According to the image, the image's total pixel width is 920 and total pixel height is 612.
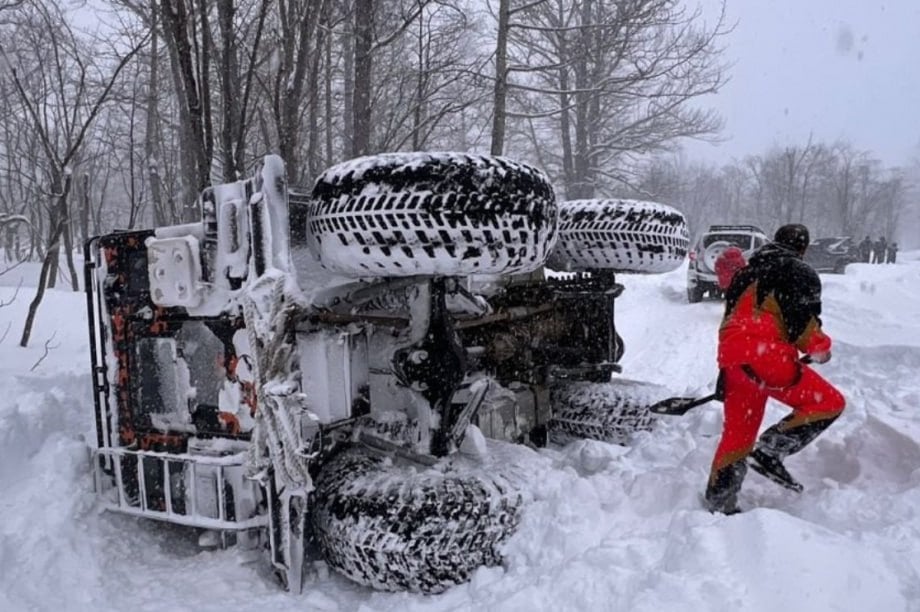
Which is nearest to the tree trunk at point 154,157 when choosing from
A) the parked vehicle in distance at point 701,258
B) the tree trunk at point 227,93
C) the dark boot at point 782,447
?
the tree trunk at point 227,93

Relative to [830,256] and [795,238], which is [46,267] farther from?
[830,256]

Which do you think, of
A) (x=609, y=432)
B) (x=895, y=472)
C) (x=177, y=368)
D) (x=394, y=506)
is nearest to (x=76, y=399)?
(x=177, y=368)

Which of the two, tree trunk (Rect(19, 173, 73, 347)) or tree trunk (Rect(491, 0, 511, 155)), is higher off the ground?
tree trunk (Rect(491, 0, 511, 155))

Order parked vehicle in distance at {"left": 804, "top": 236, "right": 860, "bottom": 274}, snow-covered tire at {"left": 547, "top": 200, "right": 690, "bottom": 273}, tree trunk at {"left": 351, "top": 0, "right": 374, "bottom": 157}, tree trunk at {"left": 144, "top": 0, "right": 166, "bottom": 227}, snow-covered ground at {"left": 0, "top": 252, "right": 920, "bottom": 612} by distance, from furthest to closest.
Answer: parked vehicle in distance at {"left": 804, "top": 236, "right": 860, "bottom": 274}, tree trunk at {"left": 144, "top": 0, "right": 166, "bottom": 227}, tree trunk at {"left": 351, "top": 0, "right": 374, "bottom": 157}, snow-covered tire at {"left": 547, "top": 200, "right": 690, "bottom": 273}, snow-covered ground at {"left": 0, "top": 252, "right": 920, "bottom": 612}

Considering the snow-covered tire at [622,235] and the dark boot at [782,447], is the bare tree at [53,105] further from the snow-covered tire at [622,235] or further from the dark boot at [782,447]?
the dark boot at [782,447]

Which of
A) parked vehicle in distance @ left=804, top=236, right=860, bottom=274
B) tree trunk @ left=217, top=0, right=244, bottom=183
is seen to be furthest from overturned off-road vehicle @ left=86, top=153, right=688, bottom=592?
parked vehicle in distance @ left=804, top=236, right=860, bottom=274

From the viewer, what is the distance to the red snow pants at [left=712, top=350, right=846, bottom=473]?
2.71 meters

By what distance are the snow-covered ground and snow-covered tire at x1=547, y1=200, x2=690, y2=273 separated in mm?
983

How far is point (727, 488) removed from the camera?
8.87 ft

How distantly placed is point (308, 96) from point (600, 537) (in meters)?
4.99

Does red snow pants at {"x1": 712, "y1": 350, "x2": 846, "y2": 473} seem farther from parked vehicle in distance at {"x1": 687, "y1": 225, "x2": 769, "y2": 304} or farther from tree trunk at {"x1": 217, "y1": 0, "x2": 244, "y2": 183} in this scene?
parked vehicle in distance at {"x1": 687, "y1": 225, "x2": 769, "y2": 304}

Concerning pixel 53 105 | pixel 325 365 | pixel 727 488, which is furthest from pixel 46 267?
pixel 727 488

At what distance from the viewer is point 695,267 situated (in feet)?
46.8

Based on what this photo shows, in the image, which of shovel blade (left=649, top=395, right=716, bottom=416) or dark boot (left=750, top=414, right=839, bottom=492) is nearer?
dark boot (left=750, top=414, right=839, bottom=492)
